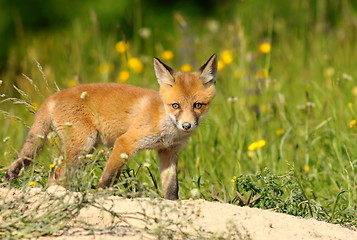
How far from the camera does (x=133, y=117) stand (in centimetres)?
546

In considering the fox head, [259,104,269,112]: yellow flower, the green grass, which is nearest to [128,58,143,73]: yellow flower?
the green grass

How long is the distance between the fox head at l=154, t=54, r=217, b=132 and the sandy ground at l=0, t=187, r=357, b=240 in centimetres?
123

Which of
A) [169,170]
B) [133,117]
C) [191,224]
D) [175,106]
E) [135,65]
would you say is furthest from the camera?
[135,65]

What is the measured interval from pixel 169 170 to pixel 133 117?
0.62 m

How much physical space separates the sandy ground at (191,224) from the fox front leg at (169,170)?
1022 mm

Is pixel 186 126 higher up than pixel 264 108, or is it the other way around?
pixel 186 126

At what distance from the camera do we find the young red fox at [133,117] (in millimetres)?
5281

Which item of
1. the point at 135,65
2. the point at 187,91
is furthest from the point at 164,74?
the point at 135,65

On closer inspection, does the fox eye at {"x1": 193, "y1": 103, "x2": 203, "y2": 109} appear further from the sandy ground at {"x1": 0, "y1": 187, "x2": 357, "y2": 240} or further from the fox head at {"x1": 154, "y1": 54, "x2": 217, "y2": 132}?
the sandy ground at {"x1": 0, "y1": 187, "x2": 357, "y2": 240}

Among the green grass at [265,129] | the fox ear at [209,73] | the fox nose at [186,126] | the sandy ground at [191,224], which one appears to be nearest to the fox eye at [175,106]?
the fox nose at [186,126]

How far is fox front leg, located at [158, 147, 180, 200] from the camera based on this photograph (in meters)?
5.20

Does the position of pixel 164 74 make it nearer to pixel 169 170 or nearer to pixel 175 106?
pixel 175 106

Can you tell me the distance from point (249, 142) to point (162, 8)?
9.29 m

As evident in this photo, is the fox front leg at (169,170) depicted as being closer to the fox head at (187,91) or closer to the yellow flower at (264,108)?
the fox head at (187,91)
